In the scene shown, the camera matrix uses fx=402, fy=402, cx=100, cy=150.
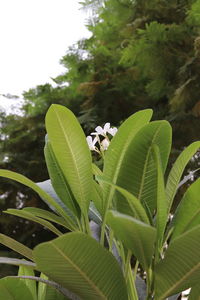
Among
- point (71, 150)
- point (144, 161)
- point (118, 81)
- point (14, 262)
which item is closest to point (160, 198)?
point (144, 161)

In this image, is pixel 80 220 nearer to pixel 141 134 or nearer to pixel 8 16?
pixel 141 134

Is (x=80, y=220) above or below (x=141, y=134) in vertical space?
below

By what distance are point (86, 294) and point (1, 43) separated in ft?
8.10

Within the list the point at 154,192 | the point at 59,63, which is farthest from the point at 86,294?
the point at 59,63

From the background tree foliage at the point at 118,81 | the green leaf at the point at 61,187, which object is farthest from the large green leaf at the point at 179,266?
the background tree foliage at the point at 118,81

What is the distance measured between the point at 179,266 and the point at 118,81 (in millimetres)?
1390

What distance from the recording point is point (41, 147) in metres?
2.11

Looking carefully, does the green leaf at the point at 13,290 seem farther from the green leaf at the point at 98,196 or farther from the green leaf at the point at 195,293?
the green leaf at the point at 195,293

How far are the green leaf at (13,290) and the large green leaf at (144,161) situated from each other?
0.29 metres

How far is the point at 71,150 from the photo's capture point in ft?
2.49

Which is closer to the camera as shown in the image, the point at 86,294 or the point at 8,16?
the point at 86,294

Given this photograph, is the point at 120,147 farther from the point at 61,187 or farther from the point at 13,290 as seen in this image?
the point at 13,290

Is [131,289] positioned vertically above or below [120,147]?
below

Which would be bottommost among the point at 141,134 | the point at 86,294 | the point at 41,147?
the point at 86,294
